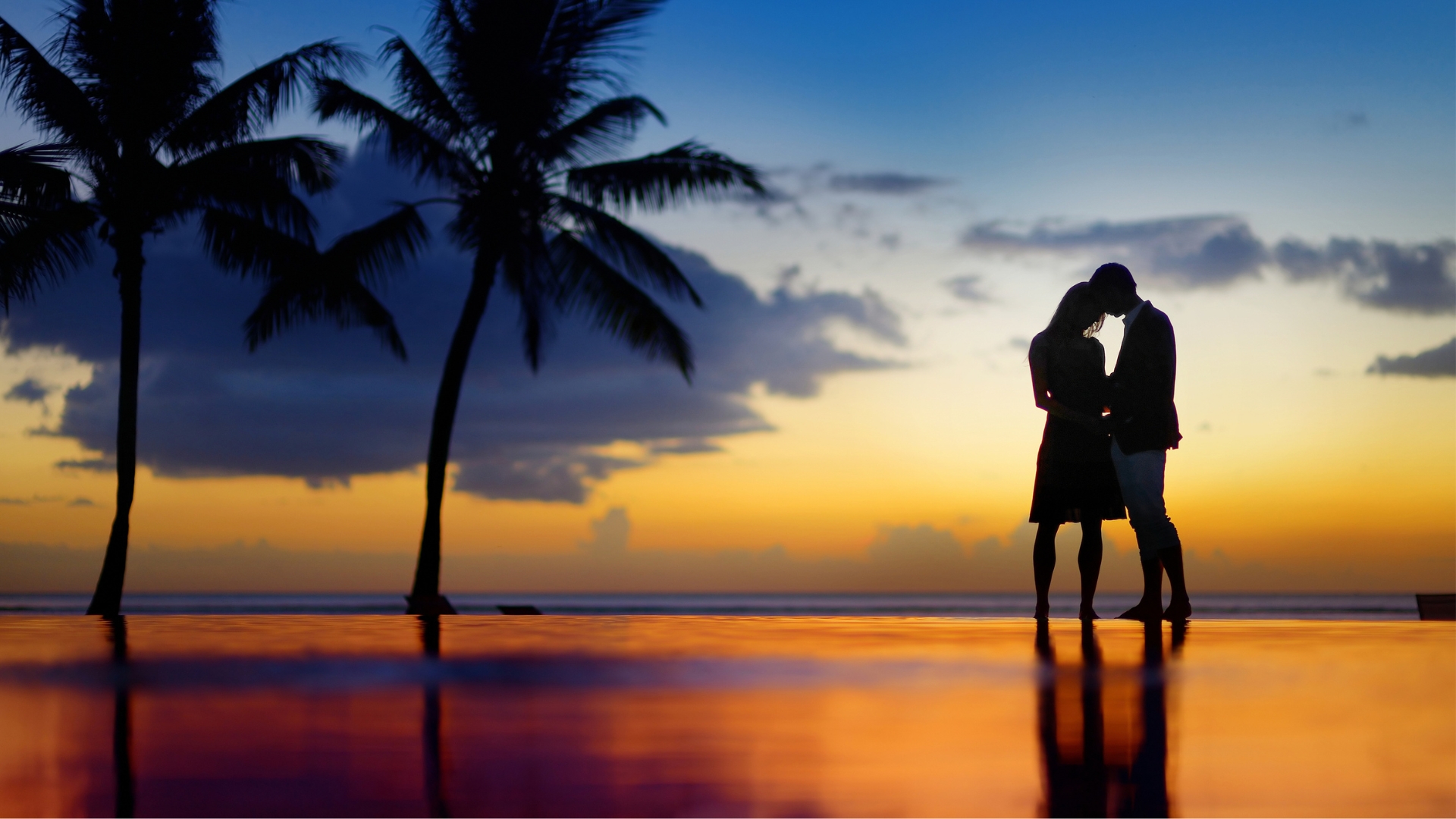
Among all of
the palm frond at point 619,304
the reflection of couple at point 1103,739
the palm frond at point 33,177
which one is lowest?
the reflection of couple at point 1103,739

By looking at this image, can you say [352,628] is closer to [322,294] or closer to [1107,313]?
[1107,313]

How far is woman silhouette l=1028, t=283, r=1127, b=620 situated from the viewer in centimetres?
595

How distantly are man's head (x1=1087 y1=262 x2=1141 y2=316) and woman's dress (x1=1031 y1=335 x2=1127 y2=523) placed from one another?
261 mm

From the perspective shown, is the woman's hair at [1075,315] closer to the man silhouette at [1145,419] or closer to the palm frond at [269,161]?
the man silhouette at [1145,419]

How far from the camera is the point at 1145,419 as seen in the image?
5.62m

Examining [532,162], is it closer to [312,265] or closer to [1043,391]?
[312,265]

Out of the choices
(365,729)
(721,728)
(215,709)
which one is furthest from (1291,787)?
(215,709)

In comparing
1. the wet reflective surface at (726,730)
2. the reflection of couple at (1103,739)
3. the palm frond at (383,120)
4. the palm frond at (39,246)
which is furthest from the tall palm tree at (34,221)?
the reflection of couple at (1103,739)

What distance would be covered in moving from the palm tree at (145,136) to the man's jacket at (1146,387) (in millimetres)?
11490

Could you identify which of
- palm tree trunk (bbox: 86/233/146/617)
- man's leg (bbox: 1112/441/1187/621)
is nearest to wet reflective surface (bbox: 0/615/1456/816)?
man's leg (bbox: 1112/441/1187/621)

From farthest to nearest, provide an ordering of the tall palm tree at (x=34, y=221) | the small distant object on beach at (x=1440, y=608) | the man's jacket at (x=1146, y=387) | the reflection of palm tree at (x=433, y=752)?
the tall palm tree at (x=34, y=221)
the small distant object on beach at (x=1440, y=608)
the man's jacket at (x=1146, y=387)
the reflection of palm tree at (x=433, y=752)

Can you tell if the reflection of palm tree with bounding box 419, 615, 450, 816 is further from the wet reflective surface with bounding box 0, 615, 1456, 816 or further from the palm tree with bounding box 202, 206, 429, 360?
the palm tree with bounding box 202, 206, 429, 360

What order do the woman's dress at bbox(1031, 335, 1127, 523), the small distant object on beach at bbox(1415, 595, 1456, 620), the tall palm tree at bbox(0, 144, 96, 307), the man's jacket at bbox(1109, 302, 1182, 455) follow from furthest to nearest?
the tall palm tree at bbox(0, 144, 96, 307), the small distant object on beach at bbox(1415, 595, 1456, 620), the woman's dress at bbox(1031, 335, 1127, 523), the man's jacket at bbox(1109, 302, 1182, 455)

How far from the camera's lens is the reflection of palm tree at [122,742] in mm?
1606
